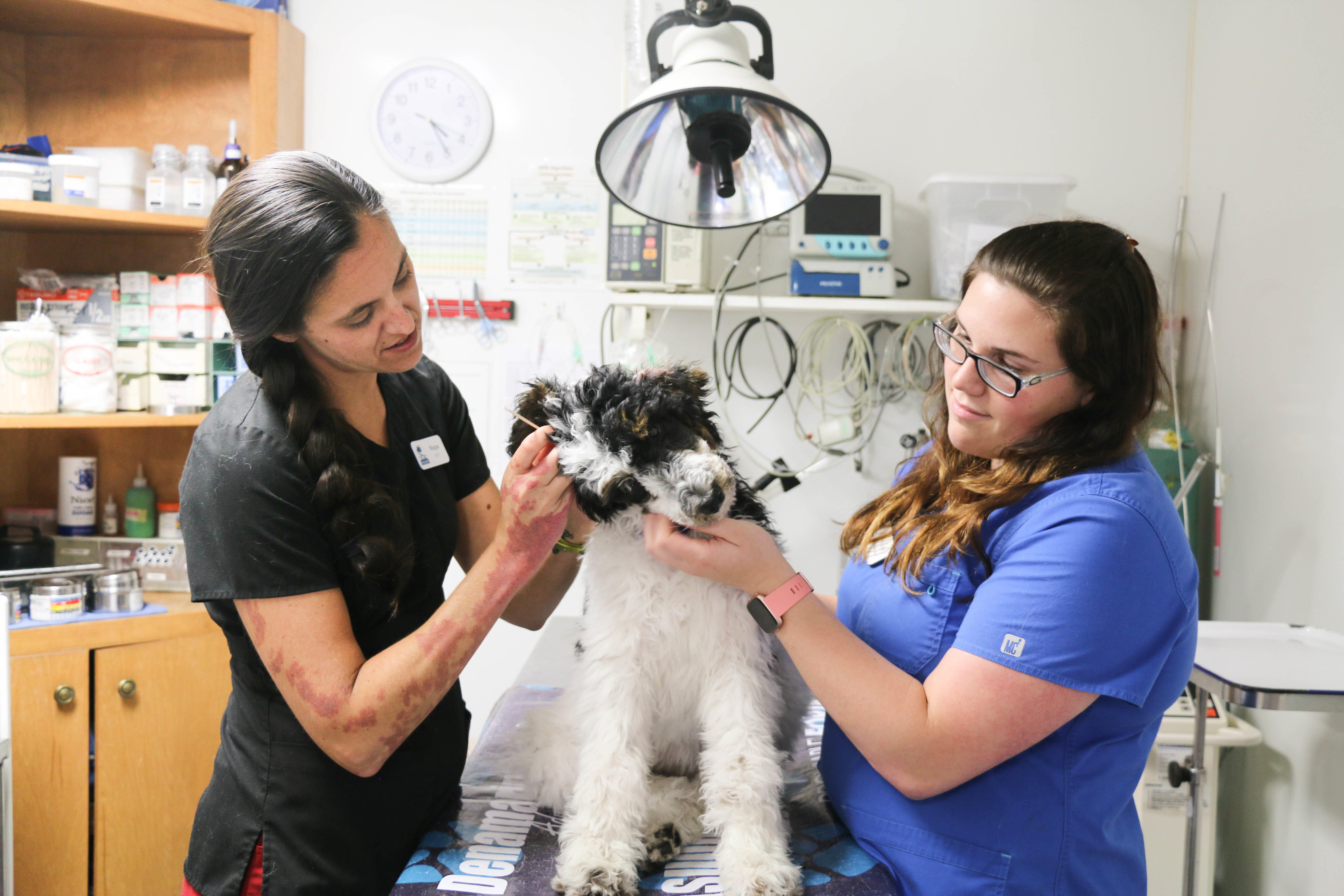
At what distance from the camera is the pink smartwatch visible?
39.8 inches

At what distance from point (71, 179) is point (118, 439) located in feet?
2.66

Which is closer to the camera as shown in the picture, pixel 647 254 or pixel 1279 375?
pixel 1279 375

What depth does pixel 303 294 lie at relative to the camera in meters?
1.00


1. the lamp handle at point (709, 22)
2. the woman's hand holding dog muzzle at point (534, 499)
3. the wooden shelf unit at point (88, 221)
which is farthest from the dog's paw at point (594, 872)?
the wooden shelf unit at point (88, 221)

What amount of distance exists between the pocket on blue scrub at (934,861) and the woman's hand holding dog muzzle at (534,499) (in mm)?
564

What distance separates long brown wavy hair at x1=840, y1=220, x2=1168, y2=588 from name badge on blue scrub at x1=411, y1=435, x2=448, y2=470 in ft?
2.27

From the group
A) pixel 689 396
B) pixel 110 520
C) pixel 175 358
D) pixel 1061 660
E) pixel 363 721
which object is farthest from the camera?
pixel 110 520

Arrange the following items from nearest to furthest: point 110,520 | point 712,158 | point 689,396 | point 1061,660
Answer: point 1061,660
point 689,396
point 712,158
point 110,520

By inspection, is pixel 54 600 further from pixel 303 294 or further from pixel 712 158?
pixel 712 158

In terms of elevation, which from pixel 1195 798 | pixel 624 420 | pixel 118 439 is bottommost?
pixel 1195 798

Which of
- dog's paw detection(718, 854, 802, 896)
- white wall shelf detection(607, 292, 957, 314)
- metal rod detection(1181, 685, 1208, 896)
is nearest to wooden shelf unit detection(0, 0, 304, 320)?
white wall shelf detection(607, 292, 957, 314)

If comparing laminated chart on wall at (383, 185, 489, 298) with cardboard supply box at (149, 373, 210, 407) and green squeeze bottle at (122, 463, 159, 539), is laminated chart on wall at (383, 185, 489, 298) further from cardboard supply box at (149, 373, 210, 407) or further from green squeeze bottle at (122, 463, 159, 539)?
green squeeze bottle at (122, 463, 159, 539)

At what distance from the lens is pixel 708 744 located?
109cm

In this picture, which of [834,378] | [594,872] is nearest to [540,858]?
[594,872]
